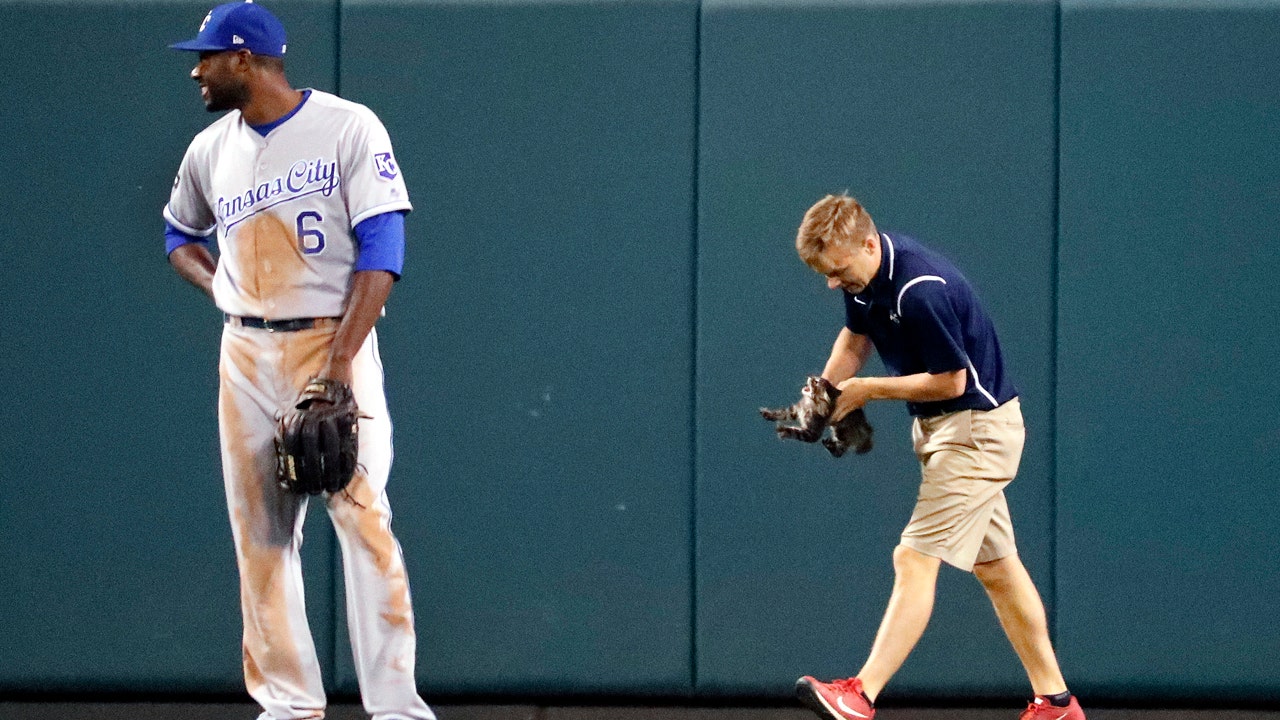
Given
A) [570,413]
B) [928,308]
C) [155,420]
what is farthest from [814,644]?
[155,420]

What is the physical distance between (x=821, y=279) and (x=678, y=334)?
447 mm

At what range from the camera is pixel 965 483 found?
3840mm

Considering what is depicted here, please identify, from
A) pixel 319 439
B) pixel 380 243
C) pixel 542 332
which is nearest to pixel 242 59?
pixel 380 243

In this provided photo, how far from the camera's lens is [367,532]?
3.64 meters

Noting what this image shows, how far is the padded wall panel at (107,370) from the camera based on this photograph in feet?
14.5

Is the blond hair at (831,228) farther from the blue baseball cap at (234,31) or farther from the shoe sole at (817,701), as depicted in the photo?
the blue baseball cap at (234,31)

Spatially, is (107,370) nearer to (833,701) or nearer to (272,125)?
(272,125)

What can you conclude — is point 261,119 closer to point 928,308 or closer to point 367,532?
point 367,532

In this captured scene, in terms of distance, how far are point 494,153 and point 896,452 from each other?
1467 mm

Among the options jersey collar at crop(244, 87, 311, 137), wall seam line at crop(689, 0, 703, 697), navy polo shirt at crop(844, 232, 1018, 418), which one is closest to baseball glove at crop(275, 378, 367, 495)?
jersey collar at crop(244, 87, 311, 137)

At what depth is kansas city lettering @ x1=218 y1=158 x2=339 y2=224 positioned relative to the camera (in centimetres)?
364

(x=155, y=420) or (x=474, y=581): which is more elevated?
(x=155, y=420)

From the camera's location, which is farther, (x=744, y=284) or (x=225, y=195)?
(x=744, y=284)

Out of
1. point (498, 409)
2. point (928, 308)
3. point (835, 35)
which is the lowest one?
point (498, 409)
